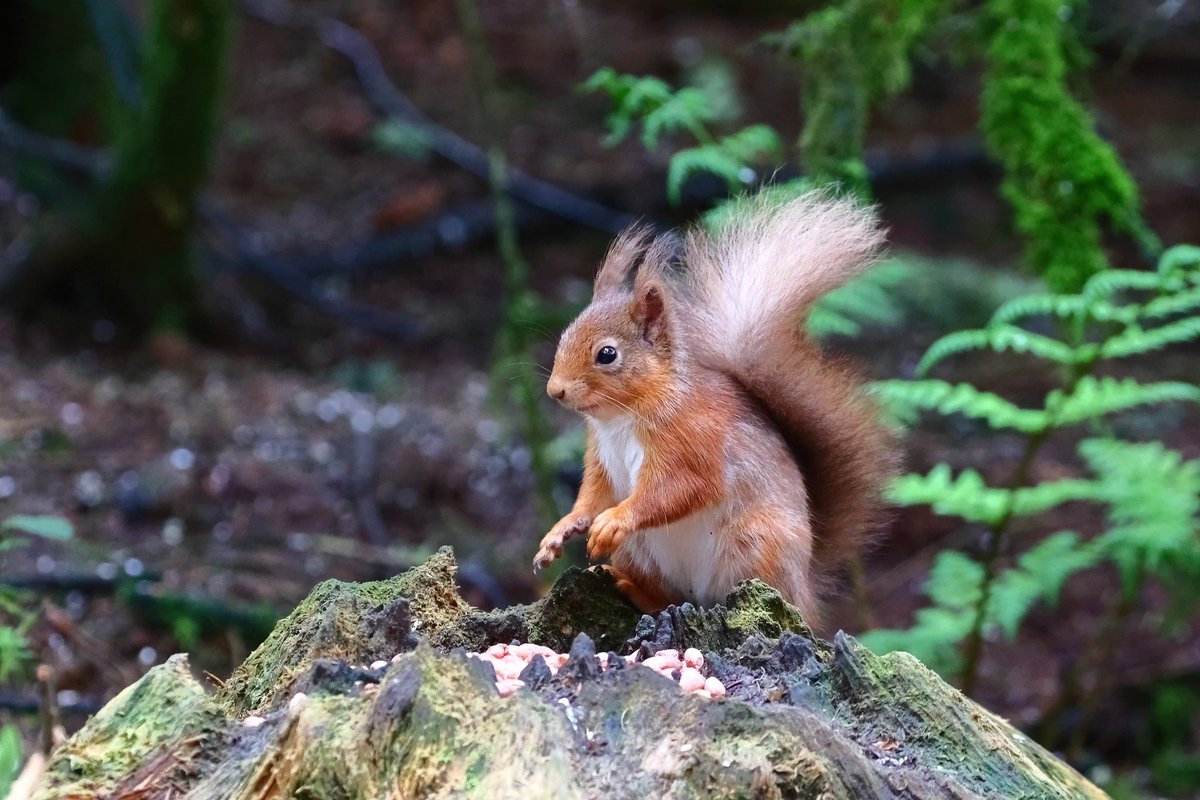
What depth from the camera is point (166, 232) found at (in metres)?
6.03

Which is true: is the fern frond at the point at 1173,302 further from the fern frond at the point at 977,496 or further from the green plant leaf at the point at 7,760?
the green plant leaf at the point at 7,760

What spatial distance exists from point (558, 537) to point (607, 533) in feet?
0.32

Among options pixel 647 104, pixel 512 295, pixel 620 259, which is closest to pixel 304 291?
pixel 512 295

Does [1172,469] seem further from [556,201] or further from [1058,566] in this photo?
[556,201]

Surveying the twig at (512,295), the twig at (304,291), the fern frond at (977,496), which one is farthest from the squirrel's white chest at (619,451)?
the twig at (304,291)

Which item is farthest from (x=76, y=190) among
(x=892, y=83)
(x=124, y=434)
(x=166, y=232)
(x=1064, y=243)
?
(x=1064, y=243)

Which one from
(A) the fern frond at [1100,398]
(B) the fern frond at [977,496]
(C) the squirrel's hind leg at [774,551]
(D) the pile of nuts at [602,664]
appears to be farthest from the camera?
(B) the fern frond at [977,496]

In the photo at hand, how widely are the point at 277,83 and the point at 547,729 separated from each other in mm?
8481

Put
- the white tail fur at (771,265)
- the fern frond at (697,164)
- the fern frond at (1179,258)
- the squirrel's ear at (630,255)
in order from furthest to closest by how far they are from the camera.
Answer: the fern frond at (697,164), the fern frond at (1179,258), the squirrel's ear at (630,255), the white tail fur at (771,265)

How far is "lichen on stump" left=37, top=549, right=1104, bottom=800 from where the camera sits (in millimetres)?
1437

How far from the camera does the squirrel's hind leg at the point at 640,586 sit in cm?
219

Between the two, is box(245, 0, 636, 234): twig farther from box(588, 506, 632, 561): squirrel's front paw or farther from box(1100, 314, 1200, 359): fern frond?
box(588, 506, 632, 561): squirrel's front paw

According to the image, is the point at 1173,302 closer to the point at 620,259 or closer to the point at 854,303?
the point at 854,303

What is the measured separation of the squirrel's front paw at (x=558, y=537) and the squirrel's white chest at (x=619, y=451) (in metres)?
0.12
